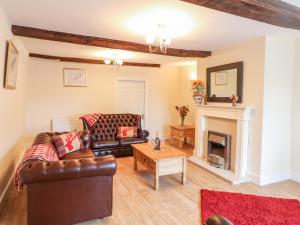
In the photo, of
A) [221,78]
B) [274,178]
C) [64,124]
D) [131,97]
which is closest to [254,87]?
[221,78]

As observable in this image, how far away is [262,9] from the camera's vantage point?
2.06 meters

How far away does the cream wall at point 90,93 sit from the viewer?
215 inches

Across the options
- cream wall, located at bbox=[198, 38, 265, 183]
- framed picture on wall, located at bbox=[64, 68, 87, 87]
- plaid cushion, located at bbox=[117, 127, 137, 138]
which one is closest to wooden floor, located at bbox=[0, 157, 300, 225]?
cream wall, located at bbox=[198, 38, 265, 183]

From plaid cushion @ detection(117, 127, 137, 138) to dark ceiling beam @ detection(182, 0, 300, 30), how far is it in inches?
146

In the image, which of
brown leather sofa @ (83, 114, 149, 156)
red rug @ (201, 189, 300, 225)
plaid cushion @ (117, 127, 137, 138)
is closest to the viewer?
red rug @ (201, 189, 300, 225)

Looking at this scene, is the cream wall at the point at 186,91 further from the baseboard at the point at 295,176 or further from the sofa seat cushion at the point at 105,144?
the baseboard at the point at 295,176

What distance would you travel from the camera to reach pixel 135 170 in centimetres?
415

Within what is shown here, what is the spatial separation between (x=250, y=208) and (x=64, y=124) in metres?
4.80

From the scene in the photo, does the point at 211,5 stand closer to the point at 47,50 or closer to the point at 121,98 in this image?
the point at 47,50

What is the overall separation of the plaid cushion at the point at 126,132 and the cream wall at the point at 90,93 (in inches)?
48.8

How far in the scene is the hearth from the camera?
13.4ft

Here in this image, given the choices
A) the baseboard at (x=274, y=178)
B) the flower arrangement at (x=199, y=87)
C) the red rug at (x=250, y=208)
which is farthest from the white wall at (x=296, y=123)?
the flower arrangement at (x=199, y=87)

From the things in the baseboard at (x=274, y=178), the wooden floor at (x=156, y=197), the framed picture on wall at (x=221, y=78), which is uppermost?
the framed picture on wall at (x=221, y=78)

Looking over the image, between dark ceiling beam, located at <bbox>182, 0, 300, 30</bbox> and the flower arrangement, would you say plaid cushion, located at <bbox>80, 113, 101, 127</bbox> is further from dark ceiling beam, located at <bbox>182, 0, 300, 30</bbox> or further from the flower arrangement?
dark ceiling beam, located at <bbox>182, 0, 300, 30</bbox>
